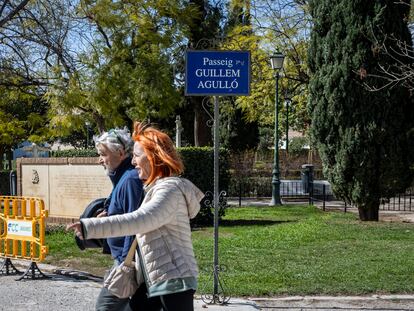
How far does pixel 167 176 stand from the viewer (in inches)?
143

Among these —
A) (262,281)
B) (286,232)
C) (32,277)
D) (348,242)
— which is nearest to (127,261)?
→ (262,281)

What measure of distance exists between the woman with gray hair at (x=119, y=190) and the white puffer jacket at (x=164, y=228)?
1.05ft

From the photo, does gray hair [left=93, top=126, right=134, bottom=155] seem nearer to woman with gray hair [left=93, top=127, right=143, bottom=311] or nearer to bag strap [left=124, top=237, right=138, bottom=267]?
woman with gray hair [left=93, top=127, right=143, bottom=311]

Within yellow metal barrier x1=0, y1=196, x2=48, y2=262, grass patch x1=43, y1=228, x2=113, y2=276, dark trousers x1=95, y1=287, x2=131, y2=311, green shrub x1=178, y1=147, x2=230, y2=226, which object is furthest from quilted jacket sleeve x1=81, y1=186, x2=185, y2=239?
green shrub x1=178, y1=147, x2=230, y2=226

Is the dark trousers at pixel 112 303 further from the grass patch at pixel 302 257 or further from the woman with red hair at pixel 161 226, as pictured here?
the grass patch at pixel 302 257

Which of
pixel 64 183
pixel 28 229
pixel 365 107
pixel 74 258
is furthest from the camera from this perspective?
pixel 64 183

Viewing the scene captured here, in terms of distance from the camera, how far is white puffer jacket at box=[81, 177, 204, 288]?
134 inches

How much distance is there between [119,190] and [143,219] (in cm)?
67

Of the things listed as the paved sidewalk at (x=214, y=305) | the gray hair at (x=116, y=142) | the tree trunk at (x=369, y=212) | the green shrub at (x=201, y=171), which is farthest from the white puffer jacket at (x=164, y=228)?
the tree trunk at (x=369, y=212)

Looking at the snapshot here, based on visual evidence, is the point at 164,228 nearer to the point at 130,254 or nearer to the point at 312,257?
the point at 130,254

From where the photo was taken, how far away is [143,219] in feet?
11.1

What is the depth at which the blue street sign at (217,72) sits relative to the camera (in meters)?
6.91

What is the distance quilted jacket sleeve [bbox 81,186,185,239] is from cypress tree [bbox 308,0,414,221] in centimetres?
1127

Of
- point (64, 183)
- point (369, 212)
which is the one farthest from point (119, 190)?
point (369, 212)
